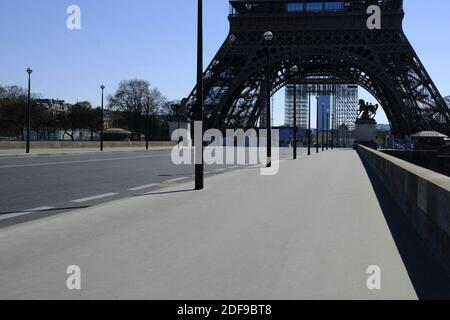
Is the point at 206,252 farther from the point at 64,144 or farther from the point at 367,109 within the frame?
the point at 367,109

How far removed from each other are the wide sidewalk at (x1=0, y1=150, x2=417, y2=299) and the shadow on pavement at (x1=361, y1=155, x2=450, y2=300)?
0.12 m

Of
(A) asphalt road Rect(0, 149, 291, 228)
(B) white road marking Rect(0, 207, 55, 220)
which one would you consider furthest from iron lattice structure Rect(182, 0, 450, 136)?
(B) white road marking Rect(0, 207, 55, 220)

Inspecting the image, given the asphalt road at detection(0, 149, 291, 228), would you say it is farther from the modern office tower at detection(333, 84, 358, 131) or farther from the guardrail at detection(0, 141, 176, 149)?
the modern office tower at detection(333, 84, 358, 131)

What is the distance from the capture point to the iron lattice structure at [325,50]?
70500mm

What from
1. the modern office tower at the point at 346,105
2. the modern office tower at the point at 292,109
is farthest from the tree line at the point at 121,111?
the modern office tower at the point at 346,105

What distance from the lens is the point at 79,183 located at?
16.5 meters

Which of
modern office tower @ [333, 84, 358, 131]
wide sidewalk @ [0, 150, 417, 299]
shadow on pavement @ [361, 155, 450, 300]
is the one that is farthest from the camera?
modern office tower @ [333, 84, 358, 131]

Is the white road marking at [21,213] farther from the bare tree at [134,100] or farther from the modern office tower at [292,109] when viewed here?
the modern office tower at [292,109]

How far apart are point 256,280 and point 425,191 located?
140 inches

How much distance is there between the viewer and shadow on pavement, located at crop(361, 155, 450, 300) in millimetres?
5305

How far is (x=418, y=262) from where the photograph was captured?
6570 mm

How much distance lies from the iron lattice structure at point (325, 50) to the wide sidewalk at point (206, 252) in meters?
62.4

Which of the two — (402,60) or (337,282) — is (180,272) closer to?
(337,282)

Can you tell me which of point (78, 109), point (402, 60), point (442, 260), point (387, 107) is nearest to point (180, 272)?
point (442, 260)
